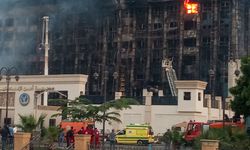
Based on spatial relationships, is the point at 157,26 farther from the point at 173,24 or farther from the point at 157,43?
the point at 173,24

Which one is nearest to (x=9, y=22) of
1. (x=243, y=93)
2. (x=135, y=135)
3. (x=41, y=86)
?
(x=41, y=86)

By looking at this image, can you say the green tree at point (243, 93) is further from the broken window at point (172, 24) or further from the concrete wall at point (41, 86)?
the broken window at point (172, 24)

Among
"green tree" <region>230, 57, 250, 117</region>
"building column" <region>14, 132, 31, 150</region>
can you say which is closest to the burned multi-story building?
"green tree" <region>230, 57, 250, 117</region>

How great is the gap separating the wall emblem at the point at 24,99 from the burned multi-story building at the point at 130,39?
508 inches

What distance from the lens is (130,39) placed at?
297ft

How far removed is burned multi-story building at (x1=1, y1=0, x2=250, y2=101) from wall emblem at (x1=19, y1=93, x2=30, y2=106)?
1290 cm

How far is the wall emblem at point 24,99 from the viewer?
6347 cm

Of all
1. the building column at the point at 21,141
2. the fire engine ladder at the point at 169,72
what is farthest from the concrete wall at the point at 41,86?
the building column at the point at 21,141

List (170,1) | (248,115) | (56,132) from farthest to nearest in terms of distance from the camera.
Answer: (170,1) < (248,115) < (56,132)

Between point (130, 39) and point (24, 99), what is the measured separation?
99.8 feet

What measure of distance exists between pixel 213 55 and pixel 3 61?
135 feet

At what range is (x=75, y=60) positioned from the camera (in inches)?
3745

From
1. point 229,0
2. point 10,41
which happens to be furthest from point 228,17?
point 10,41

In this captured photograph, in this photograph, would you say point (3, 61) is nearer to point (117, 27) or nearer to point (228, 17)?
point (117, 27)
